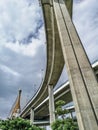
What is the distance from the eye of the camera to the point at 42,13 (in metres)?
27.3

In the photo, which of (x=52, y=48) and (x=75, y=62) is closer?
(x=75, y=62)

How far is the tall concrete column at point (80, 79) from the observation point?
40.0 feet

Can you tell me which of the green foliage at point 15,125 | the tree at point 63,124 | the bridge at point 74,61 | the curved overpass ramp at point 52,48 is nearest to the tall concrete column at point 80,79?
the bridge at point 74,61

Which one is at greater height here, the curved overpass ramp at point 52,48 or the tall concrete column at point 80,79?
the curved overpass ramp at point 52,48

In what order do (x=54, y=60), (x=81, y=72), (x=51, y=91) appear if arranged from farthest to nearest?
(x=51, y=91) < (x=54, y=60) < (x=81, y=72)

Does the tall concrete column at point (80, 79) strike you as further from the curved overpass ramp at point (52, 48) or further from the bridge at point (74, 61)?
the curved overpass ramp at point (52, 48)

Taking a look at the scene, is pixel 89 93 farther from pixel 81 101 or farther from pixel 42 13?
pixel 42 13

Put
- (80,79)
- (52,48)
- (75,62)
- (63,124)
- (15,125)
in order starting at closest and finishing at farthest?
(80,79) → (75,62) → (63,124) → (52,48) → (15,125)

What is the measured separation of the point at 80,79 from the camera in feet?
48.3

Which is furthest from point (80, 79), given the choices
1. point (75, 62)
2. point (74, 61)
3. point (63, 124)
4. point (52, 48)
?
point (52, 48)

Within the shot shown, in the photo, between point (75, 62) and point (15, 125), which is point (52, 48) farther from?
point (15, 125)

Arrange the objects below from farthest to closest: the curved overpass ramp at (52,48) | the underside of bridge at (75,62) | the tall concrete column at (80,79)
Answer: the curved overpass ramp at (52,48), the underside of bridge at (75,62), the tall concrete column at (80,79)

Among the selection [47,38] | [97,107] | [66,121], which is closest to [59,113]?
[66,121]

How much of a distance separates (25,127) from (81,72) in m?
26.1
